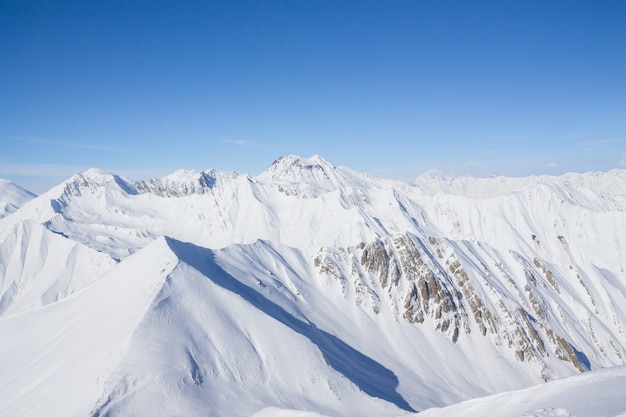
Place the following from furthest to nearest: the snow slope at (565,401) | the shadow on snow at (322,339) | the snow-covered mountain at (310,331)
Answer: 1. the shadow on snow at (322,339)
2. the snow-covered mountain at (310,331)
3. the snow slope at (565,401)

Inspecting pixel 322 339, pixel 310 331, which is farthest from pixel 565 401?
pixel 310 331

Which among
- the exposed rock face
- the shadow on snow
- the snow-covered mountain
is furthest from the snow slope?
the exposed rock face

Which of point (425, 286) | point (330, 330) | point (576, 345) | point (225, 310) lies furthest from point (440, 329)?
point (225, 310)

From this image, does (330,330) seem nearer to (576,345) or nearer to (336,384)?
(336,384)

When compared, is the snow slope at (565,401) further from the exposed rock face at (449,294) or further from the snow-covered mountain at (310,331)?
the exposed rock face at (449,294)

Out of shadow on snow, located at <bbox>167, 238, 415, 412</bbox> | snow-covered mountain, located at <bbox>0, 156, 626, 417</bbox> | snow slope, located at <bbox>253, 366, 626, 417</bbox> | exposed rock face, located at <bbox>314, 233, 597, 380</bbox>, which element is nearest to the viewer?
snow slope, located at <bbox>253, 366, 626, 417</bbox>

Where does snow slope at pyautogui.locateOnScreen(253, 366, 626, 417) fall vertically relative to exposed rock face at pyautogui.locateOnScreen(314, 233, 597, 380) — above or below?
above

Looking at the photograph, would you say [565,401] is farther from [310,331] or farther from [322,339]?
[310,331]

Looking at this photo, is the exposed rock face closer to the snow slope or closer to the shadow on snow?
the shadow on snow

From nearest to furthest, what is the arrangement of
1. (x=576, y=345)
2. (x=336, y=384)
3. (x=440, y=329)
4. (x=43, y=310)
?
1. (x=336, y=384)
2. (x=43, y=310)
3. (x=440, y=329)
4. (x=576, y=345)

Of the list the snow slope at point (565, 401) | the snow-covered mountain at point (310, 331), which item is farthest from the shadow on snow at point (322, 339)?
the snow slope at point (565, 401)

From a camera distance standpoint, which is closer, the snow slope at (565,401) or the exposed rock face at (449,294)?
the snow slope at (565,401)
